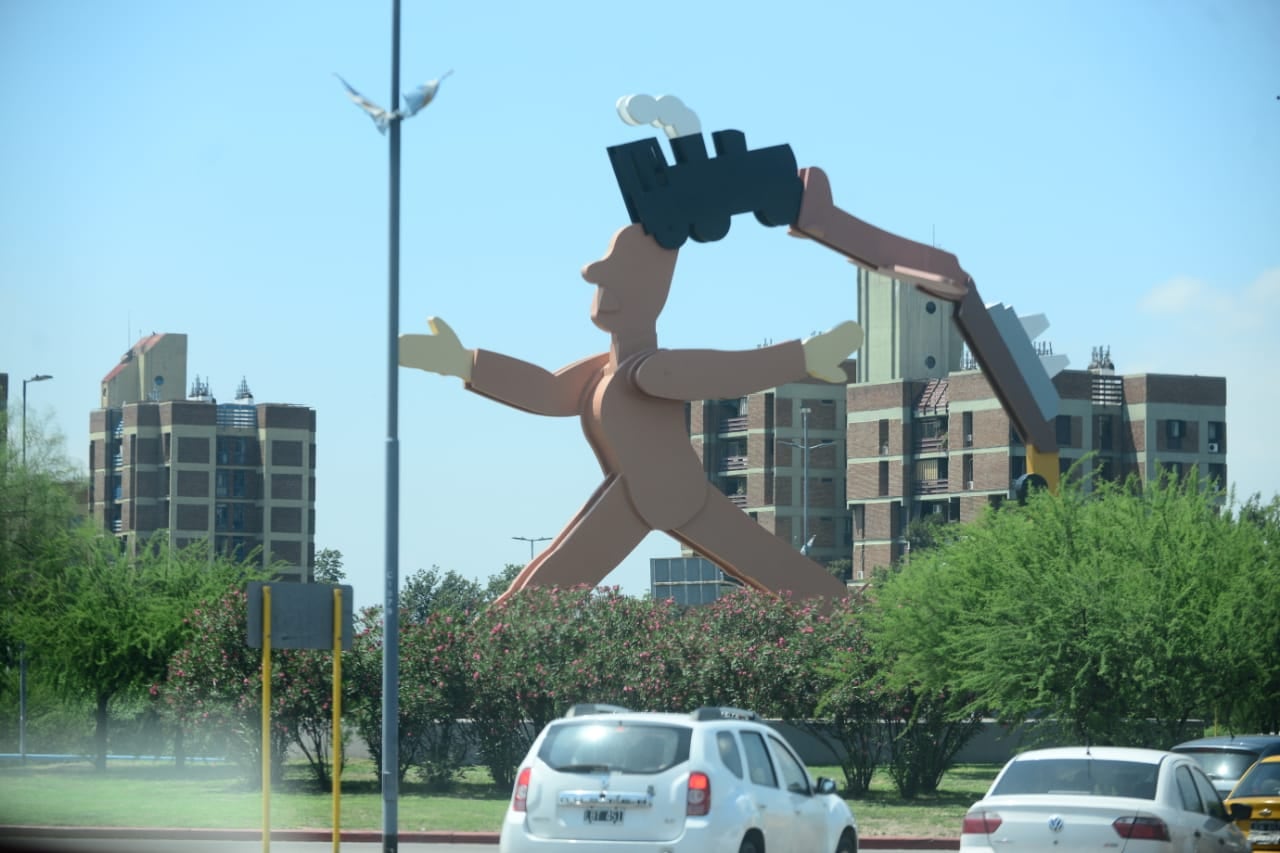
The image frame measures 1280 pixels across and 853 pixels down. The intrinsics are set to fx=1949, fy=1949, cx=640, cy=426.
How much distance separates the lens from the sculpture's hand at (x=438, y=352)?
29.3 m

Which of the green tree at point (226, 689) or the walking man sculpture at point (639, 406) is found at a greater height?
the walking man sculpture at point (639, 406)

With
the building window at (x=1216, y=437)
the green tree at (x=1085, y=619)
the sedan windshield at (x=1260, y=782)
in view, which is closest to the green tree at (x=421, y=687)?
the green tree at (x=1085, y=619)

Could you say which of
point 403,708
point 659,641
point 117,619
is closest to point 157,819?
point 403,708

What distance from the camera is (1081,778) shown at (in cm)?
1424

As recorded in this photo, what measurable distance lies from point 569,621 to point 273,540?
320 ft

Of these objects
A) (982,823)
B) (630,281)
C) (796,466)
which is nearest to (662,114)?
(630,281)

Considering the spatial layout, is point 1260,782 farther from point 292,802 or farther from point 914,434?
point 914,434

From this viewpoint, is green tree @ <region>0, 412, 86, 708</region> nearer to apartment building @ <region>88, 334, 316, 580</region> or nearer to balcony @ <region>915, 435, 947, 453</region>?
balcony @ <region>915, 435, 947, 453</region>

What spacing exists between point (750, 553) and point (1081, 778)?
19.0 meters

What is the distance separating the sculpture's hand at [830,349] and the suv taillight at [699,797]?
19.8 metres

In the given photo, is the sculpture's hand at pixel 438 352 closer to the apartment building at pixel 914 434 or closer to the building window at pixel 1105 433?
the apartment building at pixel 914 434

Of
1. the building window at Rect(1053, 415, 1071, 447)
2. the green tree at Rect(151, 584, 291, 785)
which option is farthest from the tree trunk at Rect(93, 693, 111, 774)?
the building window at Rect(1053, 415, 1071, 447)

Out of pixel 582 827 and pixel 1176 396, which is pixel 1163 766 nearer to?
pixel 582 827

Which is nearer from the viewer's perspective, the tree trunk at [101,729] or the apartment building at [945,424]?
the tree trunk at [101,729]
